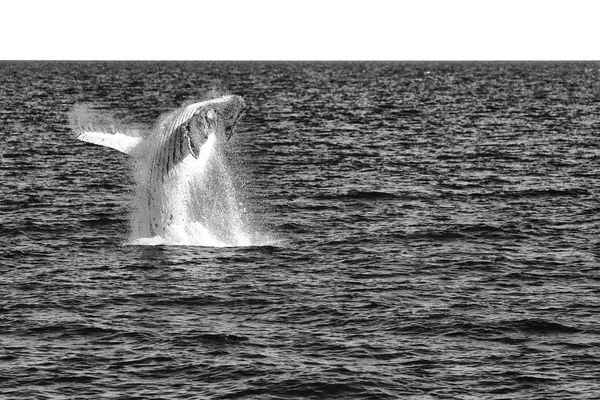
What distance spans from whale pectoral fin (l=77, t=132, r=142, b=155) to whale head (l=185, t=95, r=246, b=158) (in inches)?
93.4

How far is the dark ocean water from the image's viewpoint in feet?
73.4

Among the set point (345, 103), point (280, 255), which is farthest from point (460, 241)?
point (345, 103)

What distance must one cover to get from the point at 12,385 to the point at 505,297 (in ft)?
46.3

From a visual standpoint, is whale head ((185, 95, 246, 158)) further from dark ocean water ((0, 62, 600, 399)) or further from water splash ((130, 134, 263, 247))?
dark ocean water ((0, 62, 600, 399))

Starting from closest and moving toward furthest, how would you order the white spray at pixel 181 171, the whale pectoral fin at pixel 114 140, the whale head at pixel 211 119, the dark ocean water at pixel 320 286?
the dark ocean water at pixel 320 286 → the whale head at pixel 211 119 → the white spray at pixel 181 171 → the whale pectoral fin at pixel 114 140

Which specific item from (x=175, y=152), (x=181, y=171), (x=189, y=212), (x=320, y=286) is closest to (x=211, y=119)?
(x=175, y=152)

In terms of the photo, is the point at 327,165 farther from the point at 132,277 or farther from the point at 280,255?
the point at 132,277

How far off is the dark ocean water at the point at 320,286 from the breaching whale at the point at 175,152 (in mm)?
1444

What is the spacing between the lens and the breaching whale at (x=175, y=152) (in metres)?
27.7

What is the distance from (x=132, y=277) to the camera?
30.7m

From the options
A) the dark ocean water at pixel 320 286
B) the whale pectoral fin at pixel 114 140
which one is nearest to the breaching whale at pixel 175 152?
the whale pectoral fin at pixel 114 140

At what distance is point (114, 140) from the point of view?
29.8 m

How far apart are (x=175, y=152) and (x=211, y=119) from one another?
2249 millimetres

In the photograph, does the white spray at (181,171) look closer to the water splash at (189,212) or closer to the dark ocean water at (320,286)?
the water splash at (189,212)
